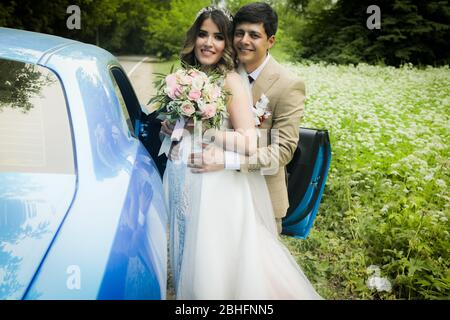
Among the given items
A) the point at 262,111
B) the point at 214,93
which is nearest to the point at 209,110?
the point at 214,93

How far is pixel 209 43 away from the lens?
92.7 inches

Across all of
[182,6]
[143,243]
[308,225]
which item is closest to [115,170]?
[143,243]

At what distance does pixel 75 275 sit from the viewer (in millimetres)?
1258

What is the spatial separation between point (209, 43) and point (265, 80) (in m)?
0.39

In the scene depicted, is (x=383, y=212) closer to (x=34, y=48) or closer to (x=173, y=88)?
(x=173, y=88)

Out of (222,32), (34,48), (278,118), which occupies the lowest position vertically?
(278,118)

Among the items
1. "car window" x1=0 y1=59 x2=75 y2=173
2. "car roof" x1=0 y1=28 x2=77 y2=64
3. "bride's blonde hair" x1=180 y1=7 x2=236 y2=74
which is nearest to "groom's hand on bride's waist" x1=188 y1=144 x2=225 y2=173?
"bride's blonde hair" x1=180 y1=7 x2=236 y2=74

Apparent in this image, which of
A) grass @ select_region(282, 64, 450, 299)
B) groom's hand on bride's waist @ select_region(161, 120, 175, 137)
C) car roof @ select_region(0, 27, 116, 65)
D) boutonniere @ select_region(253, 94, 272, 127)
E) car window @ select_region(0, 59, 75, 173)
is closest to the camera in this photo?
car window @ select_region(0, 59, 75, 173)

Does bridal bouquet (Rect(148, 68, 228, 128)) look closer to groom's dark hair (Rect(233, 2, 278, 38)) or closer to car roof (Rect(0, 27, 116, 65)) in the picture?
groom's dark hair (Rect(233, 2, 278, 38))

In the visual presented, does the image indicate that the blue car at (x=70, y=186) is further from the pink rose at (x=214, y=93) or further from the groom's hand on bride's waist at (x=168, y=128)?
the pink rose at (x=214, y=93)

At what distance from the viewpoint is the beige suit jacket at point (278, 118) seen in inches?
88.6

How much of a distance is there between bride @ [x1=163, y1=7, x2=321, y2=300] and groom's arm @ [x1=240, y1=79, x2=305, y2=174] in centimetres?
8

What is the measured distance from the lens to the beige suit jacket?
88.6 inches
